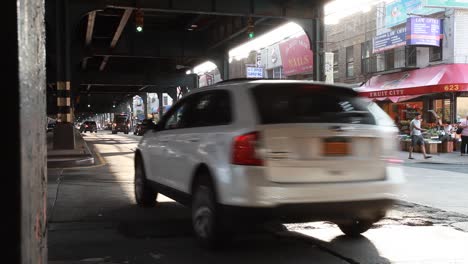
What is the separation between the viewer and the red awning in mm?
23312

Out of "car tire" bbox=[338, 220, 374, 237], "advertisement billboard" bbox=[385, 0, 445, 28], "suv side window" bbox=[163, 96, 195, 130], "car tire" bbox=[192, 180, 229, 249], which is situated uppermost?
"advertisement billboard" bbox=[385, 0, 445, 28]

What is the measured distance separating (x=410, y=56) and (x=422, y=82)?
2.99 m

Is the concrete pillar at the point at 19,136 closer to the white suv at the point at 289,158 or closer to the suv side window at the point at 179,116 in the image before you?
the white suv at the point at 289,158

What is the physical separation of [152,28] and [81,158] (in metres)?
14.7

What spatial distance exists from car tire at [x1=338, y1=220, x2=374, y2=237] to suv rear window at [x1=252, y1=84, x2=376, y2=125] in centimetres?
128

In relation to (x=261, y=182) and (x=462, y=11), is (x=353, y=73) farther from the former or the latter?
(x=261, y=182)

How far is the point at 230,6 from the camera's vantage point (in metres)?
20.1

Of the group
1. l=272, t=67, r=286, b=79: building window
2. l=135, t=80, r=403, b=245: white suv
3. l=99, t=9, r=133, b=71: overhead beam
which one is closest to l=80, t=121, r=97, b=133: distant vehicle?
l=272, t=67, r=286, b=79: building window

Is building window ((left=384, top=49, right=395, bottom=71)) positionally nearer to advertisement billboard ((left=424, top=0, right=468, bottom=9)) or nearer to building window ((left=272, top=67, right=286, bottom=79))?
advertisement billboard ((left=424, top=0, right=468, bottom=9))

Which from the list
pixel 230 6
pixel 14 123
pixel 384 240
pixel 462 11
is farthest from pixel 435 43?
pixel 14 123

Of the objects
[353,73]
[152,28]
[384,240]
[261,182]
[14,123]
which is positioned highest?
[152,28]

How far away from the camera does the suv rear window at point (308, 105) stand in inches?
206

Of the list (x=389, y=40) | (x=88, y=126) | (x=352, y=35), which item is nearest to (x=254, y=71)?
(x=352, y=35)

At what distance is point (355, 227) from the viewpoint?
6082 mm
